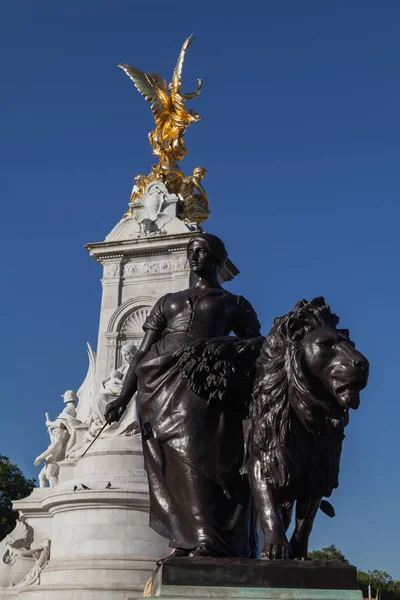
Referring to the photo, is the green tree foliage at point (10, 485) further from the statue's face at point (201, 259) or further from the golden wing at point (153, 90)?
the statue's face at point (201, 259)

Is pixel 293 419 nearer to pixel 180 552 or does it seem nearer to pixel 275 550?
pixel 275 550

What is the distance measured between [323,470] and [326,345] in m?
0.75

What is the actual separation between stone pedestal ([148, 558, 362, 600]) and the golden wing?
61.9ft

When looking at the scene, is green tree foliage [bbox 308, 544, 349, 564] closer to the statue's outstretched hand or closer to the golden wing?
the golden wing

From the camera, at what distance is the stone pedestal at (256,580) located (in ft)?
13.1

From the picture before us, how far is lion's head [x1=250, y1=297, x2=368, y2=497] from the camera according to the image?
4.24 meters

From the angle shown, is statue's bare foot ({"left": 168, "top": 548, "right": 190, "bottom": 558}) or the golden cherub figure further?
the golden cherub figure

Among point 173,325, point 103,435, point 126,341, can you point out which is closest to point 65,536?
point 103,435

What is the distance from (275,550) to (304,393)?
83 cm

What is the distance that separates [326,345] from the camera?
14.2ft

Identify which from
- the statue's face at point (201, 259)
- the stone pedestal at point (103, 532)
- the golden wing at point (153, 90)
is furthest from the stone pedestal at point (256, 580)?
the golden wing at point (153, 90)

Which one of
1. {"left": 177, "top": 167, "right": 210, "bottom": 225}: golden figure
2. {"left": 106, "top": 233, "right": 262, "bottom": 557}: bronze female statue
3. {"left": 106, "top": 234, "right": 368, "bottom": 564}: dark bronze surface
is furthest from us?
{"left": 177, "top": 167, "right": 210, "bottom": 225}: golden figure

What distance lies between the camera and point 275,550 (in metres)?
4.20

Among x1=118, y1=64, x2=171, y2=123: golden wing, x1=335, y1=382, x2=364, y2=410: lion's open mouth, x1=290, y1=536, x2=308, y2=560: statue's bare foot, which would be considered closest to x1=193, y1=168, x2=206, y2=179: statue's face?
x1=118, y1=64, x2=171, y2=123: golden wing
